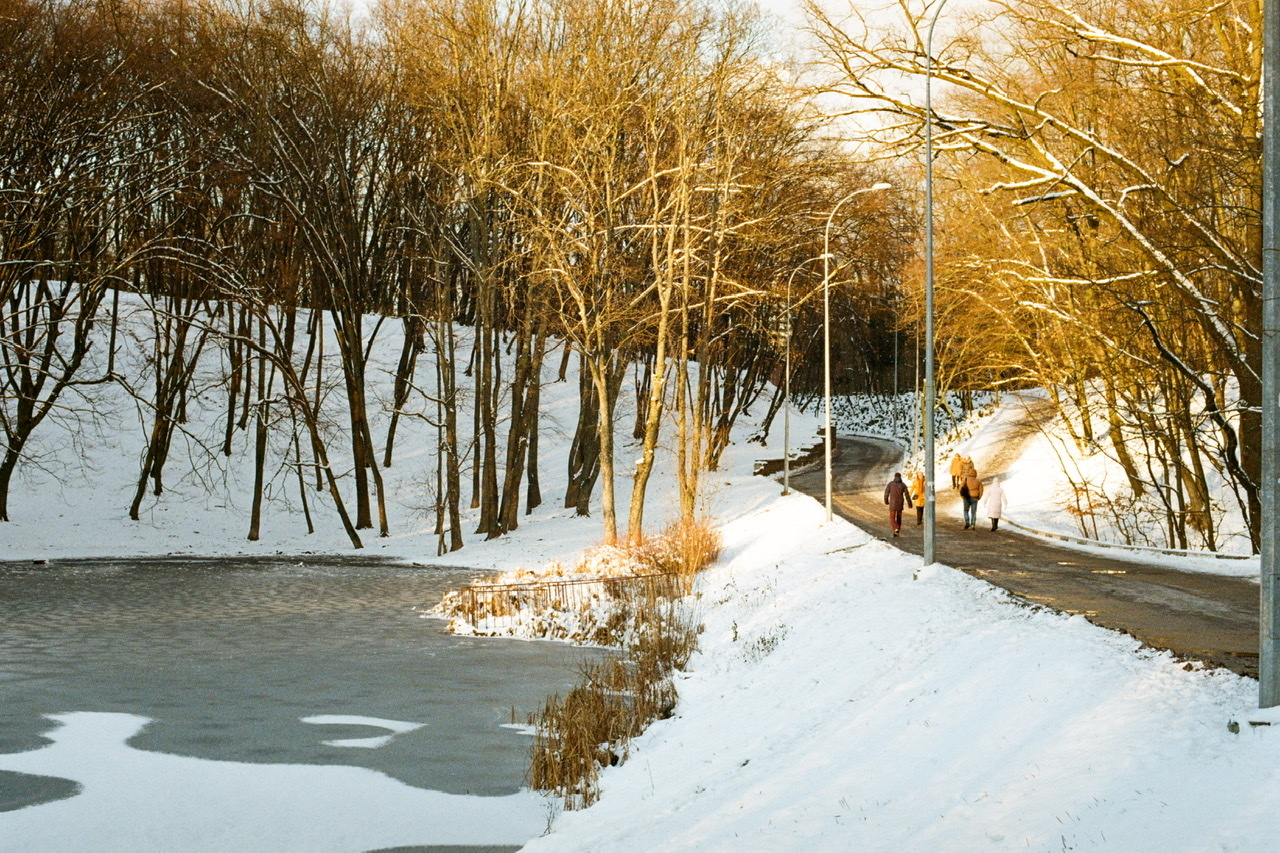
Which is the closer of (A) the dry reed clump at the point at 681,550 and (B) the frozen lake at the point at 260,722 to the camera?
(B) the frozen lake at the point at 260,722

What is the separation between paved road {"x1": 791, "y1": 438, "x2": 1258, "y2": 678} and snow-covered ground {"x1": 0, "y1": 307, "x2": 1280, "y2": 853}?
24.2 inches

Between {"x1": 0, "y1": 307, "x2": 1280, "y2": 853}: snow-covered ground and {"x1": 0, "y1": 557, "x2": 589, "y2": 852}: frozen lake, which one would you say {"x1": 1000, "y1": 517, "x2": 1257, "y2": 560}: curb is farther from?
{"x1": 0, "y1": 557, "x2": 589, "y2": 852}: frozen lake

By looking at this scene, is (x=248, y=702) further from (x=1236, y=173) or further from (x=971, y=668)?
(x=1236, y=173)

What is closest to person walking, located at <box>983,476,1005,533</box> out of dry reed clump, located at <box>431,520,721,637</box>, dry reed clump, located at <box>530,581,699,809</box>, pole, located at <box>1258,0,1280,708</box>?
dry reed clump, located at <box>431,520,721,637</box>

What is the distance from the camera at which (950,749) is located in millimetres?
8633

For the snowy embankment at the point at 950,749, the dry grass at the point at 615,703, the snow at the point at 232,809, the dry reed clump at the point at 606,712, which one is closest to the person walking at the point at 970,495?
the dry grass at the point at 615,703

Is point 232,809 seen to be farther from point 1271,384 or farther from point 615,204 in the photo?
point 615,204

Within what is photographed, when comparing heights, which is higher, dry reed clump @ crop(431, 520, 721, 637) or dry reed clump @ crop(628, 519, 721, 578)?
dry reed clump @ crop(628, 519, 721, 578)

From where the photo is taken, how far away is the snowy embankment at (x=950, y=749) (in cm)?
667

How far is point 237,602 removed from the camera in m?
25.2

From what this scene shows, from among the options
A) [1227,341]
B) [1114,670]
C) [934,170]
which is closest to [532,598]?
[934,170]

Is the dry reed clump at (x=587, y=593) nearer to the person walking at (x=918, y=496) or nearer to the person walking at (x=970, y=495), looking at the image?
the person walking at (x=918, y=496)

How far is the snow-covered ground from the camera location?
22.3ft

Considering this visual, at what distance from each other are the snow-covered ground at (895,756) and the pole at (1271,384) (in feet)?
1.36
